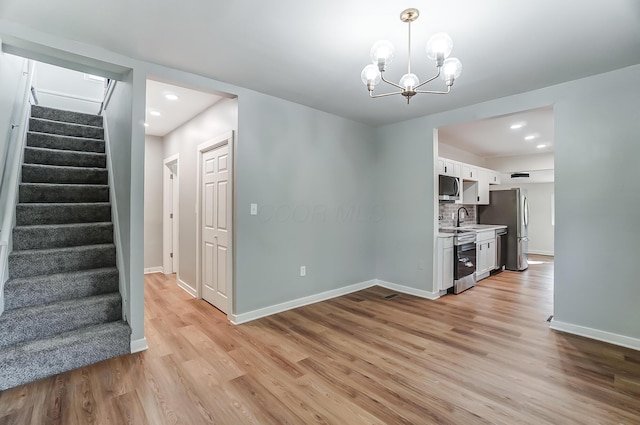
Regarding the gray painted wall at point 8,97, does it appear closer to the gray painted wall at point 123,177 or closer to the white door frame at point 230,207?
the gray painted wall at point 123,177

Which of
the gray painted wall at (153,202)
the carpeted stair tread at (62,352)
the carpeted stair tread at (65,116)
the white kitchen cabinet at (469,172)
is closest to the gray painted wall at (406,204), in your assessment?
the white kitchen cabinet at (469,172)

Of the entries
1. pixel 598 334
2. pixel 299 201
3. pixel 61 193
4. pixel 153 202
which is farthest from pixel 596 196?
pixel 153 202

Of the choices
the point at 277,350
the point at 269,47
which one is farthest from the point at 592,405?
the point at 269,47

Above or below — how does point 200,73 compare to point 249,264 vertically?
above

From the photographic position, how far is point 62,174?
352 centimetres

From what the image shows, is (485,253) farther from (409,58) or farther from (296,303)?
(409,58)

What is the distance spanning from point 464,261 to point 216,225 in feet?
11.9

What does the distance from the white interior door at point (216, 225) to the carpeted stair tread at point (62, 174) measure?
1.25 metres

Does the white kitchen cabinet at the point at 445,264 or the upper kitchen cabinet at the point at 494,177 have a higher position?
the upper kitchen cabinet at the point at 494,177

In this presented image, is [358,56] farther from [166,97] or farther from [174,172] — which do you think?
[174,172]

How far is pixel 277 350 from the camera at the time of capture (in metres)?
Answer: 2.59

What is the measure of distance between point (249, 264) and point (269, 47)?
7.06 feet

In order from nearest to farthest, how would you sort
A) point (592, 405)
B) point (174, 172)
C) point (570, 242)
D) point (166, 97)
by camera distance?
point (592, 405) < point (570, 242) < point (166, 97) < point (174, 172)

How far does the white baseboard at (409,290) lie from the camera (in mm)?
4066
